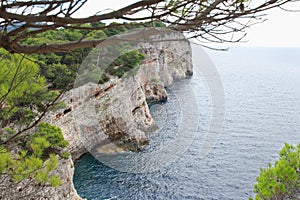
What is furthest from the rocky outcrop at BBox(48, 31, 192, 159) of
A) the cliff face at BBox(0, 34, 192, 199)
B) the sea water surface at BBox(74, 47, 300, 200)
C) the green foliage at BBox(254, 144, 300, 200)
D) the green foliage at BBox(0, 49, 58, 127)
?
the green foliage at BBox(0, 49, 58, 127)

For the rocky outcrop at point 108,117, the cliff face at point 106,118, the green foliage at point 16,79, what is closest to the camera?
the green foliage at point 16,79

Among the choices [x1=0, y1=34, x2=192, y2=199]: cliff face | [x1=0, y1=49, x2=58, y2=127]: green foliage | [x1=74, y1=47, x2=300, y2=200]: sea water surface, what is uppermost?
[x1=0, y1=49, x2=58, y2=127]: green foliage

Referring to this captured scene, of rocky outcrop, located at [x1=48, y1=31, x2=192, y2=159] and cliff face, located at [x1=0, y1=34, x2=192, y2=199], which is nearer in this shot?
cliff face, located at [x1=0, y1=34, x2=192, y2=199]

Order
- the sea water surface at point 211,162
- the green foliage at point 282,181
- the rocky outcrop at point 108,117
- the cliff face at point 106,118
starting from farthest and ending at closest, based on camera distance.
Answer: the rocky outcrop at point 108,117 → the cliff face at point 106,118 → the sea water surface at point 211,162 → the green foliage at point 282,181

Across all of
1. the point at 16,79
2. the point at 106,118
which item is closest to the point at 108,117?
the point at 106,118

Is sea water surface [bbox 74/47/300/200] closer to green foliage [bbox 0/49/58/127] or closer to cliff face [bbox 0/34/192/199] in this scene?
cliff face [bbox 0/34/192/199]

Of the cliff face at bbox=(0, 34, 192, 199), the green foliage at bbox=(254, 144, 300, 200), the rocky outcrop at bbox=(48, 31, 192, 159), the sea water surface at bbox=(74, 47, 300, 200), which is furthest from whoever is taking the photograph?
the rocky outcrop at bbox=(48, 31, 192, 159)

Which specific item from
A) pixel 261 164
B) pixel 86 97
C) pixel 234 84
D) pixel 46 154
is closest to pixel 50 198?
pixel 46 154

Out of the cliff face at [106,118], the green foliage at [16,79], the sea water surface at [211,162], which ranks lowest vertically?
the sea water surface at [211,162]

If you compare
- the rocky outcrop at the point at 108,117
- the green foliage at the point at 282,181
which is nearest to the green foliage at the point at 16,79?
the green foliage at the point at 282,181

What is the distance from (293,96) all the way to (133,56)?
16180 millimetres

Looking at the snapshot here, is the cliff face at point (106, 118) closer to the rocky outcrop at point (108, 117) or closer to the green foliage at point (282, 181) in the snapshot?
the rocky outcrop at point (108, 117)

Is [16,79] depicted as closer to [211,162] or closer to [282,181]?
[282,181]

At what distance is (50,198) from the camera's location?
771cm
